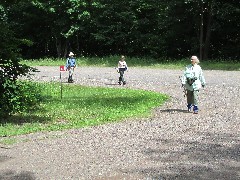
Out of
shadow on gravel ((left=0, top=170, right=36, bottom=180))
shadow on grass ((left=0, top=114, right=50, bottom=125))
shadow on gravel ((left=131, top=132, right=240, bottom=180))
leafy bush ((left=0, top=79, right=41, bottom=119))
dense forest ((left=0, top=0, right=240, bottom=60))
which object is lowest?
shadow on gravel ((left=0, top=170, right=36, bottom=180))

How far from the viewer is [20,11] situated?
54.7 m

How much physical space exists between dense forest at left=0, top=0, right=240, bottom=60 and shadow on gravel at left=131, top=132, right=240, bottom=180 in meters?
27.0

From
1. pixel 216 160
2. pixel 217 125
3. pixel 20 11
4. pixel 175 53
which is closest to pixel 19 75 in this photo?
pixel 217 125

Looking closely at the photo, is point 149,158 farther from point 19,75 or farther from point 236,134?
point 19,75

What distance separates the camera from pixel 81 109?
591 inches

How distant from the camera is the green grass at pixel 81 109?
39.7ft

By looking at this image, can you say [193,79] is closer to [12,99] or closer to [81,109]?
[81,109]

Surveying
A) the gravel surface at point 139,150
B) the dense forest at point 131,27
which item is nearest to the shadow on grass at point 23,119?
the gravel surface at point 139,150

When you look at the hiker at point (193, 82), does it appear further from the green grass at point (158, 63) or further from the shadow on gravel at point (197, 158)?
the green grass at point (158, 63)

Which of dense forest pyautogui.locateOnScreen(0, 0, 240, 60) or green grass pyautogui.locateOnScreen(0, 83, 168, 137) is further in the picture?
dense forest pyautogui.locateOnScreen(0, 0, 240, 60)

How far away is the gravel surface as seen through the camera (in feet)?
24.1

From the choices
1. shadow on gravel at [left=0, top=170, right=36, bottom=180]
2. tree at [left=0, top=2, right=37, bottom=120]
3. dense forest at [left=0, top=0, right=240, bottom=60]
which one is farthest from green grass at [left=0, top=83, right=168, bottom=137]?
dense forest at [left=0, top=0, right=240, bottom=60]

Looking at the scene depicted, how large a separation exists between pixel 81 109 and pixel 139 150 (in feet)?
20.8

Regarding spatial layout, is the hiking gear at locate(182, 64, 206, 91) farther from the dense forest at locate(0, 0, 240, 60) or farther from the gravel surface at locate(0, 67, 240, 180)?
the dense forest at locate(0, 0, 240, 60)
